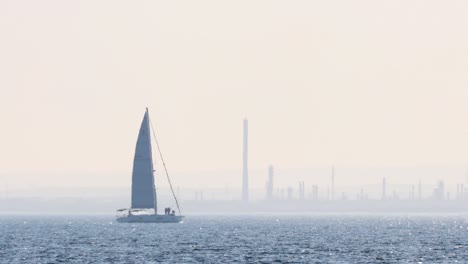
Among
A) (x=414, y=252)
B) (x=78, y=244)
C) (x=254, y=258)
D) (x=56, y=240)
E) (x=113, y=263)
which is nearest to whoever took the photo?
(x=113, y=263)

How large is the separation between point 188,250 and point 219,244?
1958 centimetres

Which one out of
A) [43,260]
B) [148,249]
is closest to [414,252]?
[148,249]

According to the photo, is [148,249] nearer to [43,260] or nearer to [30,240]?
[43,260]

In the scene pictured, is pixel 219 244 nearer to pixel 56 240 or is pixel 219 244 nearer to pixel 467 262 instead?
pixel 56 240

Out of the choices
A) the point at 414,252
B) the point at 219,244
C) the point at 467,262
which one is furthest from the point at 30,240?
the point at 467,262

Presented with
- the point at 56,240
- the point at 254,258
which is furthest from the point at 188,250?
the point at 56,240

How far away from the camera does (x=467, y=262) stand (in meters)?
129

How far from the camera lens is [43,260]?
131 metres

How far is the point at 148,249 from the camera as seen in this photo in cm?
15500

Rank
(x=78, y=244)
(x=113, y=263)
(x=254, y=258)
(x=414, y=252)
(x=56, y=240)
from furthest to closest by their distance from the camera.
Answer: (x=56, y=240)
(x=78, y=244)
(x=414, y=252)
(x=254, y=258)
(x=113, y=263)

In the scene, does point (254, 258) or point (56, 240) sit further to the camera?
point (56, 240)

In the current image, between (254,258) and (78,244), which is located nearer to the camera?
(254,258)

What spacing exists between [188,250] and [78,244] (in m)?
24.2

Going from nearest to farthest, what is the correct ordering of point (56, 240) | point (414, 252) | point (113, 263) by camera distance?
point (113, 263) → point (414, 252) → point (56, 240)
